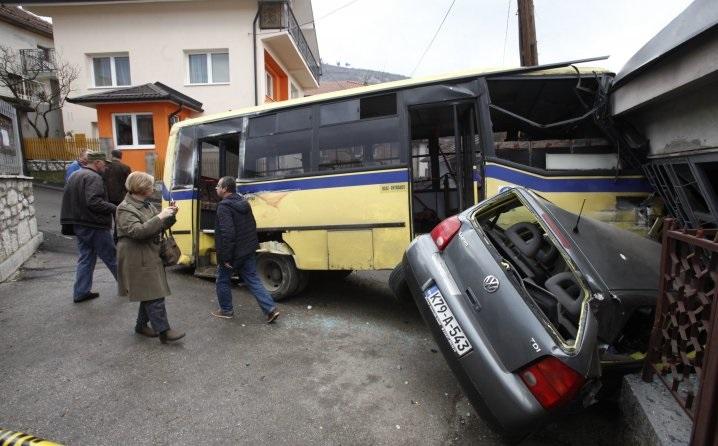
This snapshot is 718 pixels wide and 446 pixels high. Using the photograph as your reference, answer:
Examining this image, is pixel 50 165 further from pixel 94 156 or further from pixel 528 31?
pixel 528 31

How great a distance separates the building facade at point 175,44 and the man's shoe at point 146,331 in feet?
45.8

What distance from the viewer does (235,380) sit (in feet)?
10.8

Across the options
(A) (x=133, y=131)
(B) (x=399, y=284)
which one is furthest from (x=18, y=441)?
(A) (x=133, y=131)

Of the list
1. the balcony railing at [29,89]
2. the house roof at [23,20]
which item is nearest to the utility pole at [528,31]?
the balcony railing at [29,89]

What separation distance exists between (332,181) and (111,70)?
17430 millimetres

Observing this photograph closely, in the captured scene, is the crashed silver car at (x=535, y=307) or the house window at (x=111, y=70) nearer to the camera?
the crashed silver car at (x=535, y=307)

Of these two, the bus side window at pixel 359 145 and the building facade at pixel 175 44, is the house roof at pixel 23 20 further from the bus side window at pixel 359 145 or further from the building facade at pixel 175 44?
the bus side window at pixel 359 145

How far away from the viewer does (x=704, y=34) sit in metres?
2.60

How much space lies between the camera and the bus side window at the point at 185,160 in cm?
607

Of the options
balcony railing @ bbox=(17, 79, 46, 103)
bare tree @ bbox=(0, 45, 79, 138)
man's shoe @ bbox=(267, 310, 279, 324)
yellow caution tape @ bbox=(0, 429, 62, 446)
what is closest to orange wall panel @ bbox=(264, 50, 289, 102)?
bare tree @ bbox=(0, 45, 79, 138)

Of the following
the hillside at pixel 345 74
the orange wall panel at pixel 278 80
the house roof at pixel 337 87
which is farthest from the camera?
the hillside at pixel 345 74

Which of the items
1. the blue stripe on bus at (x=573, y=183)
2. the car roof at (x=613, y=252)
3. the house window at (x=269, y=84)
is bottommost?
the car roof at (x=613, y=252)

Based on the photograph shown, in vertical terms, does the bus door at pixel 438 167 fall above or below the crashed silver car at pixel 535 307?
above

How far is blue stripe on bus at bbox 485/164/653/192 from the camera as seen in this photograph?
4.03 metres
